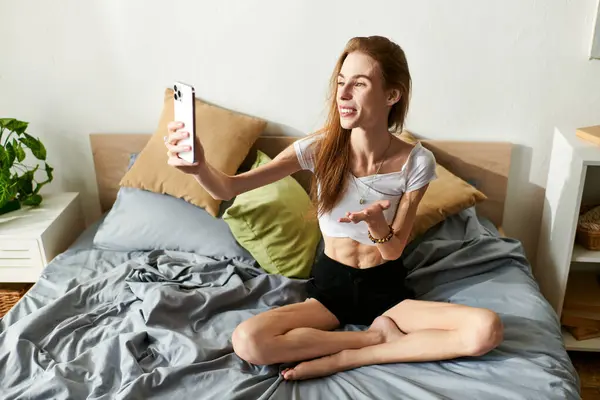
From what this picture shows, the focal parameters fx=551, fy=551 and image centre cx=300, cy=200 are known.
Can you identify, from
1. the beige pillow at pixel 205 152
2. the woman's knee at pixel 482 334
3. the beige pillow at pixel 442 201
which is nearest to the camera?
the woman's knee at pixel 482 334

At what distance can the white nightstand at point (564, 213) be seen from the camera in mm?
1738

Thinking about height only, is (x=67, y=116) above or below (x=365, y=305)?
above

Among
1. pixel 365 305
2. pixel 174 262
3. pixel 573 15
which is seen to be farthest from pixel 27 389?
pixel 573 15

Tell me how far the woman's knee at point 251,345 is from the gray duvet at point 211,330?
0.03 meters

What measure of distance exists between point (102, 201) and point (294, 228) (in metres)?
0.97

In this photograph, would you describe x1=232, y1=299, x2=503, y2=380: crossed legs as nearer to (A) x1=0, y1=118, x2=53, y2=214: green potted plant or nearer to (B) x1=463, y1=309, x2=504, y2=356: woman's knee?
(B) x1=463, y1=309, x2=504, y2=356: woman's knee

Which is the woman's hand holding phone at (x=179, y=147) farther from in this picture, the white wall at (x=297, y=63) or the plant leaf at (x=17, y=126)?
the plant leaf at (x=17, y=126)

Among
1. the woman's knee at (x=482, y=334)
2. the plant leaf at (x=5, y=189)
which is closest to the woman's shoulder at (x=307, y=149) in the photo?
the woman's knee at (x=482, y=334)

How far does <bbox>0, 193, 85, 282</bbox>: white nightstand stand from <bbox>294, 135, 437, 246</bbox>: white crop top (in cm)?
102

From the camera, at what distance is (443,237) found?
71.1 inches

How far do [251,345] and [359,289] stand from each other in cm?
32

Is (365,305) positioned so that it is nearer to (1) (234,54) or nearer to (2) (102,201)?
(1) (234,54)

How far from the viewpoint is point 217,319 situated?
1.50 m

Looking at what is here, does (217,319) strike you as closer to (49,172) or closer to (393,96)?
(393,96)
